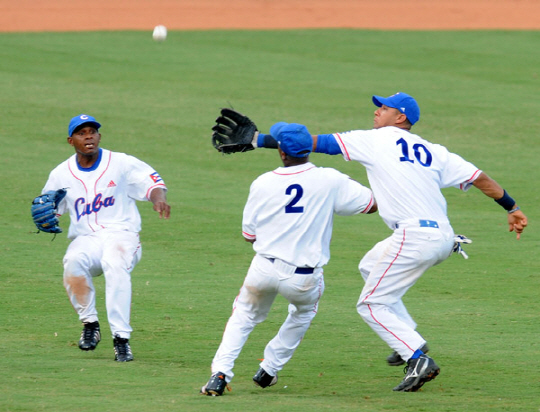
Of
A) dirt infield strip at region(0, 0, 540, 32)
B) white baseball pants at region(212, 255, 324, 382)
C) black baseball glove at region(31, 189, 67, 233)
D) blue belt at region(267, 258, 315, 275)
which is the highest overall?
dirt infield strip at region(0, 0, 540, 32)

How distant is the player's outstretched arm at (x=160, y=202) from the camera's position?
662 cm

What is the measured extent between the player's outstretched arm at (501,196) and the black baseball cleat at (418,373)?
3.21 feet

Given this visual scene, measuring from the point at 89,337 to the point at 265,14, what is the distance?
20.9m

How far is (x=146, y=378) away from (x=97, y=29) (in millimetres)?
19202

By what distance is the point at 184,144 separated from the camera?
14.5 meters

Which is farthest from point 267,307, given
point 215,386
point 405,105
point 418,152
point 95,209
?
point 95,209

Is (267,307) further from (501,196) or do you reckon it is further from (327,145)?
(501,196)

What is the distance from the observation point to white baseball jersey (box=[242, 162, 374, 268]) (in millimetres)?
5531

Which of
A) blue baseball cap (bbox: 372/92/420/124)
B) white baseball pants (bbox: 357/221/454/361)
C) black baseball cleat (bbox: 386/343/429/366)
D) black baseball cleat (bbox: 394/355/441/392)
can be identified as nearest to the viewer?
black baseball cleat (bbox: 394/355/441/392)

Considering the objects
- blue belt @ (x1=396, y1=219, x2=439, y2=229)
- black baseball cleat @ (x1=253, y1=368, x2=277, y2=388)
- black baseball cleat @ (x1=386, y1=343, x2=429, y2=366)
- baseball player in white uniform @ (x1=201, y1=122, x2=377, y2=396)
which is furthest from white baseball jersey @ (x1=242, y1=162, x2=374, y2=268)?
black baseball cleat @ (x1=386, y1=343, x2=429, y2=366)

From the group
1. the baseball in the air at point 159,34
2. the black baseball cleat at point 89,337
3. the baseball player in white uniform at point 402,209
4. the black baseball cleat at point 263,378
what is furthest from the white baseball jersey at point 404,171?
the baseball in the air at point 159,34

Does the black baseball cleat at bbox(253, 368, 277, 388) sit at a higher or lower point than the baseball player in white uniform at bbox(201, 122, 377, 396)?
lower

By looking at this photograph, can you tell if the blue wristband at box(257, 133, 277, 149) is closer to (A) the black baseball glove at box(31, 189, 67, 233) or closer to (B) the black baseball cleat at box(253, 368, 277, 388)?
(B) the black baseball cleat at box(253, 368, 277, 388)

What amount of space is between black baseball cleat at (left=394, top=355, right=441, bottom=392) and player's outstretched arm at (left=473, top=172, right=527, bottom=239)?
979 mm
